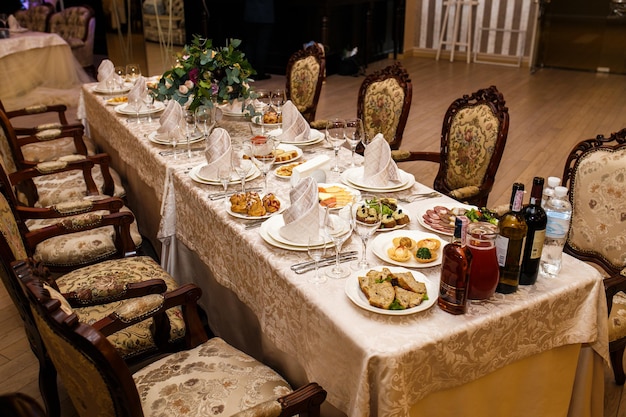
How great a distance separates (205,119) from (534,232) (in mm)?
1626

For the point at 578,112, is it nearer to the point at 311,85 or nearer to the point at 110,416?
the point at 311,85

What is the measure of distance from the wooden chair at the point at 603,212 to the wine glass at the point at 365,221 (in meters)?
0.78

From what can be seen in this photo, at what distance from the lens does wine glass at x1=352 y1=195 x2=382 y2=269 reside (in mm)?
1471

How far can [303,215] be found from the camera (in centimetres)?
161

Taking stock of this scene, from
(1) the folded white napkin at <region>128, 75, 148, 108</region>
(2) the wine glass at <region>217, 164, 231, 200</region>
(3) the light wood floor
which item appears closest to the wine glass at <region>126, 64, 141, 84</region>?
(1) the folded white napkin at <region>128, 75, 148, 108</region>

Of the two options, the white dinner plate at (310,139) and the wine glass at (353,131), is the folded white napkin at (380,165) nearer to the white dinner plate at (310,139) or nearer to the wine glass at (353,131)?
the wine glass at (353,131)

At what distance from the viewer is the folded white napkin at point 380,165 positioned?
2055mm

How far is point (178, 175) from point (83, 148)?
1340 millimetres

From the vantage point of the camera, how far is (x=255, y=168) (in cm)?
223

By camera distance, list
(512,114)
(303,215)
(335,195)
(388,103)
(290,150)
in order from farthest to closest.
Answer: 1. (512,114)
2. (388,103)
3. (290,150)
4. (335,195)
5. (303,215)

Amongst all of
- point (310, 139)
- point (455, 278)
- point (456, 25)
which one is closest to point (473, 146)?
point (310, 139)

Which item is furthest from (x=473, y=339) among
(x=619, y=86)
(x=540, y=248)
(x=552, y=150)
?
(x=619, y=86)

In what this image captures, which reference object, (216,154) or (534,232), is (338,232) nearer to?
(534,232)

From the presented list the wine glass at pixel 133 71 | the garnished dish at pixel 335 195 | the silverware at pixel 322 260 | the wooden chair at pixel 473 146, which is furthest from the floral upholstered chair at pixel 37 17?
the silverware at pixel 322 260
